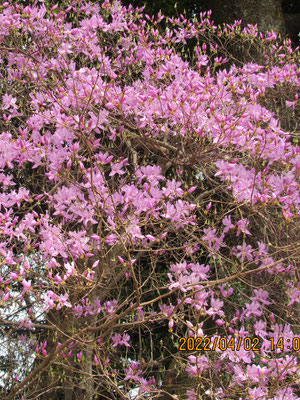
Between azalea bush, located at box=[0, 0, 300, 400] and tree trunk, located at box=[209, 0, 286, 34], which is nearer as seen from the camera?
azalea bush, located at box=[0, 0, 300, 400]

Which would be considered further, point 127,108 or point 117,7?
point 117,7

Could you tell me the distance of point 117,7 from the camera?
4398mm

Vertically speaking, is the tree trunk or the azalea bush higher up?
A: the tree trunk

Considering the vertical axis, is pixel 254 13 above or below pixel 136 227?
above

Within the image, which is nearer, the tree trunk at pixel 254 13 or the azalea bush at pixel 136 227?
the azalea bush at pixel 136 227

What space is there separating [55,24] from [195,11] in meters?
2.83

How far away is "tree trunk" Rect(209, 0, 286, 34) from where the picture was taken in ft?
16.8

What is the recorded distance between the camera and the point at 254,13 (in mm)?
5152

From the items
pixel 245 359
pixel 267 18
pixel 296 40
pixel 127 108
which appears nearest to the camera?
pixel 245 359

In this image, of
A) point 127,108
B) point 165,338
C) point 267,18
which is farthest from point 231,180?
point 267,18

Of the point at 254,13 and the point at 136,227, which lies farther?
the point at 254,13

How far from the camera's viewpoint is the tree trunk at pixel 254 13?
5105mm

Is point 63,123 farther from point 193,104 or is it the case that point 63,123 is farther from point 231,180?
point 231,180

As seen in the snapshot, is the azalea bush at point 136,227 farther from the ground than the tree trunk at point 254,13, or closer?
closer
